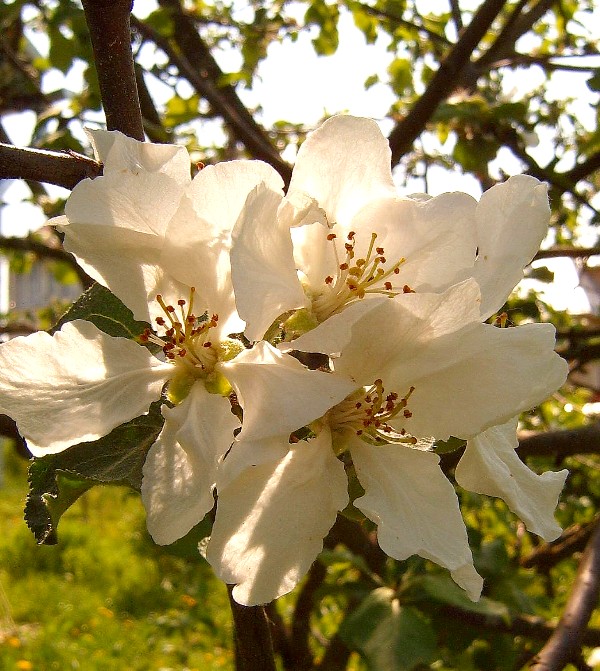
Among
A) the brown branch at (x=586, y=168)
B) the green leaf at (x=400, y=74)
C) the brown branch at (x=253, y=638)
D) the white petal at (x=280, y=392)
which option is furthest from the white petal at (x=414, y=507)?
the green leaf at (x=400, y=74)

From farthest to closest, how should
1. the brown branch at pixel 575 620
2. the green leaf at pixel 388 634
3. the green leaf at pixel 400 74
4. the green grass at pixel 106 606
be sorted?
the green grass at pixel 106 606 → the green leaf at pixel 400 74 → the green leaf at pixel 388 634 → the brown branch at pixel 575 620

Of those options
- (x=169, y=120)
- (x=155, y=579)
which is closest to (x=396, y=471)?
(x=169, y=120)

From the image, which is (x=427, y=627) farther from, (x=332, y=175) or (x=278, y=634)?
(x=332, y=175)

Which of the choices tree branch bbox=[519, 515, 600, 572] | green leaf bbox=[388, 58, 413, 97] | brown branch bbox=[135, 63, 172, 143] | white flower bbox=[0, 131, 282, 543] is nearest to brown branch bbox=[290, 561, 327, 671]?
tree branch bbox=[519, 515, 600, 572]

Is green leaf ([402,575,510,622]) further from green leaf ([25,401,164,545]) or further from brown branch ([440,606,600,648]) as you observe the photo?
green leaf ([25,401,164,545])

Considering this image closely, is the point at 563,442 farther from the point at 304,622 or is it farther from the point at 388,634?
the point at 304,622

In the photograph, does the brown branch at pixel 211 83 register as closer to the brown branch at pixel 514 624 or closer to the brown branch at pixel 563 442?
the brown branch at pixel 563 442

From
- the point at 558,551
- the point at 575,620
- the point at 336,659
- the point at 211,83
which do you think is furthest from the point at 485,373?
the point at 211,83
